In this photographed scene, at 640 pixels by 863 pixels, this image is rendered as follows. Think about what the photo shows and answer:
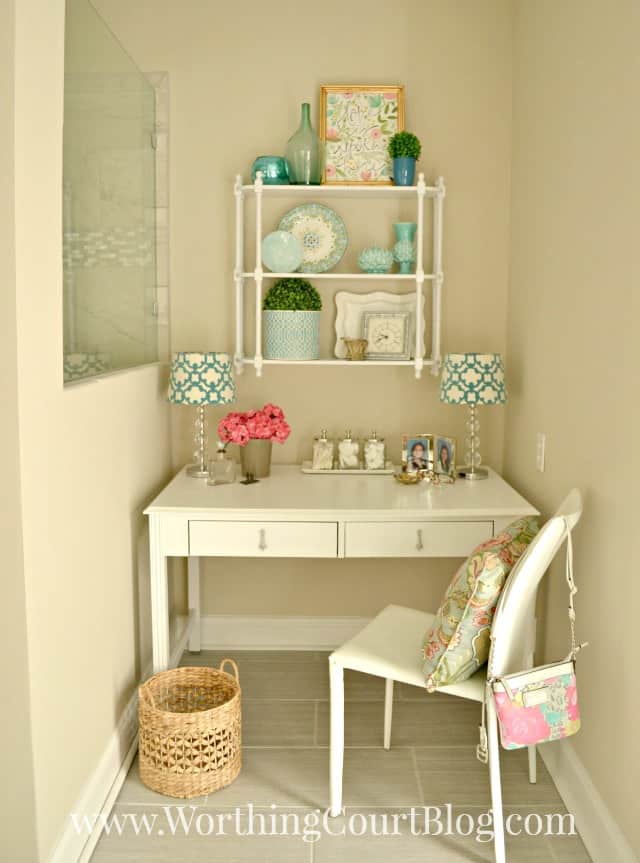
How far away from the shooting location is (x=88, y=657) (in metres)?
2.16

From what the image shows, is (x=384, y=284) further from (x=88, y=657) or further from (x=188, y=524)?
(x=88, y=657)

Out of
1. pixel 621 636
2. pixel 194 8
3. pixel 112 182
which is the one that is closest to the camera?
pixel 621 636

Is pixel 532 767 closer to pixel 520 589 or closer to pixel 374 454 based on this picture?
pixel 520 589

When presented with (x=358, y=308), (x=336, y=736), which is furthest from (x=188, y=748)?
(x=358, y=308)

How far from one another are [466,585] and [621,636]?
1.23ft

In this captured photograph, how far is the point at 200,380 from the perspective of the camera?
2.92 meters

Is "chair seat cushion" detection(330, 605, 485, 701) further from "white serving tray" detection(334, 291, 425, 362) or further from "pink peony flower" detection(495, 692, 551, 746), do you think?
"white serving tray" detection(334, 291, 425, 362)

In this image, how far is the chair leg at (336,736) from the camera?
221cm

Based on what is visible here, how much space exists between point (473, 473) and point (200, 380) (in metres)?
1.02

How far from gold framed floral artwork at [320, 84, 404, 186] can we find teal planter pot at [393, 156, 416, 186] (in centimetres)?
9

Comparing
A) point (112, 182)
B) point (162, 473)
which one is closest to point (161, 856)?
point (162, 473)

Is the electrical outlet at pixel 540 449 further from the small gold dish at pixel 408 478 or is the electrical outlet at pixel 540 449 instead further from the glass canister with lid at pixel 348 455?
the glass canister with lid at pixel 348 455

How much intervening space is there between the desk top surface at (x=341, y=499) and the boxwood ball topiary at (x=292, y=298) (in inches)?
24.2

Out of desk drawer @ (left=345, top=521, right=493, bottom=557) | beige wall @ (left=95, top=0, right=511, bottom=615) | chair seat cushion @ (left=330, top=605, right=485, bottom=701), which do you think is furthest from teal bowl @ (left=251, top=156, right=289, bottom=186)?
chair seat cushion @ (left=330, top=605, right=485, bottom=701)
